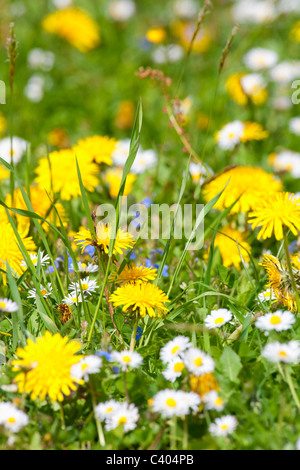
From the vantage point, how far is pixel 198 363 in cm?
147

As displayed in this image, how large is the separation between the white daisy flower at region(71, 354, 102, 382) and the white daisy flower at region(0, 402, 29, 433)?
16 centimetres

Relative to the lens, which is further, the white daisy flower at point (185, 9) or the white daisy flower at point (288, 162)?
the white daisy flower at point (185, 9)

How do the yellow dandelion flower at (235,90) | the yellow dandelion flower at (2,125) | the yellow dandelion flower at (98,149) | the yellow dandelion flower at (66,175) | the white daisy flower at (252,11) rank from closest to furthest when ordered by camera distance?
the yellow dandelion flower at (66,175) < the yellow dandelion flower at (98,149) < the yellow dandelion flower at (235,90) < the yellow dandelion flower at (2,125) < the white daisy flower at (252,11)

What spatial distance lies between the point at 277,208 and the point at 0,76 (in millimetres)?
2743

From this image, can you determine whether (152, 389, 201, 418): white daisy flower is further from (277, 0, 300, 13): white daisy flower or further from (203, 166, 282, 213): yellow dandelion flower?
(277, 0, 300, 13): white daisy flower

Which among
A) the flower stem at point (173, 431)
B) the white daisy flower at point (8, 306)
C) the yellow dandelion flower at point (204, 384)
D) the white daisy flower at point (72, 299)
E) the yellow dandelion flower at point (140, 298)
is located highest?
the white daisy flower at point (72, 299)

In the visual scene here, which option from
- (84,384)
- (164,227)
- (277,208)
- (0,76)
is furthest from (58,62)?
(84,384)

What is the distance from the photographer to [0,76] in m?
3.94

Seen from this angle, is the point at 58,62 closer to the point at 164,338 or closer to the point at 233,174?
the point at 233,174

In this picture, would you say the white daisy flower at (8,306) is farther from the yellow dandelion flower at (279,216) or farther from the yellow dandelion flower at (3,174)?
the yellow dandelion flower at (3,174)

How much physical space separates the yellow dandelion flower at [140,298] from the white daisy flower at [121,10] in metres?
3.58

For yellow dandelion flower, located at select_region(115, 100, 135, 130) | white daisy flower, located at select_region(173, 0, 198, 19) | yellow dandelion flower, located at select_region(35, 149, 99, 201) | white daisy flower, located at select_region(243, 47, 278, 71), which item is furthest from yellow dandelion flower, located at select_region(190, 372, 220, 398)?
white daisy flower, located at select_region(173, 0, 198, 19)

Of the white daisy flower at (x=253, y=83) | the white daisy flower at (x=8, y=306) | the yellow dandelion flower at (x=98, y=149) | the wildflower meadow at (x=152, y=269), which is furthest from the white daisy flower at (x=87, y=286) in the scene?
the white daisy flower at (x=253, y=83)

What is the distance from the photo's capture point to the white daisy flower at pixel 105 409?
1475mm
